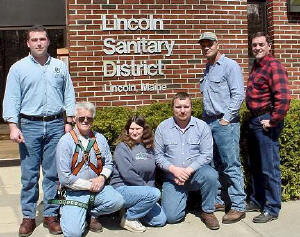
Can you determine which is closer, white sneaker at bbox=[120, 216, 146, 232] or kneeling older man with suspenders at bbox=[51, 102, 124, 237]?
kneeling older man with suspenders at bbox=[51, 102, 124, 237]

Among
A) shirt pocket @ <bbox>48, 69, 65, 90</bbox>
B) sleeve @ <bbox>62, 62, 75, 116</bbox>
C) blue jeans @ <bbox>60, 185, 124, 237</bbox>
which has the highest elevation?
shirt pocket @ <bbox>48, 69, 65, 90</bbox>

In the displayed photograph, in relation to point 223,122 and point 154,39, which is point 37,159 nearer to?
point 223,122

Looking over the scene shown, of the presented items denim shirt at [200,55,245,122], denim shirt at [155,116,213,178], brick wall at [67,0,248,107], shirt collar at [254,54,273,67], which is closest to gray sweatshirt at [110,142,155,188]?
denim shirt at [155,116,213,178]

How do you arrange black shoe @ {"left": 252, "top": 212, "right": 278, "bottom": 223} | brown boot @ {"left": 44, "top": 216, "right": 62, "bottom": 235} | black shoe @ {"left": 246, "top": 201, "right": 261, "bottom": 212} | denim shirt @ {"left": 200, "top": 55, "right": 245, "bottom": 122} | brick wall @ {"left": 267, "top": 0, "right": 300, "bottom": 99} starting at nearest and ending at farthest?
brown boot @ {"left": 44, "top": 216, "right": 62, "bottom": 235}, denim shirt @ {"left": 200, "top": 55, "right": 245, "bottom": 122}, black shoe @ {"left": 252, "top": 212, "right": 278, "bottom": 223}, black shoe @ {"left": 246, "top": 201, "right": 261, "bottom": 212}, brick wall @ {"left": 267, "top": 0, "right": 300, "bottom": 99}

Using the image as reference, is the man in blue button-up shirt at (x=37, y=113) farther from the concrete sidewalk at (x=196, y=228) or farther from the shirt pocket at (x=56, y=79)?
the concrete sidewalk at (x=196, y=228)

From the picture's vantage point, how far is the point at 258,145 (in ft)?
16.8

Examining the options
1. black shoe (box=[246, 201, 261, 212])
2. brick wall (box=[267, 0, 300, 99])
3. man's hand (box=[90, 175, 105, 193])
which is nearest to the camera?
man's hand (box=[90, 175, 105, 193])

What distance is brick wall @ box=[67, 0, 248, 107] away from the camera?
6668mm

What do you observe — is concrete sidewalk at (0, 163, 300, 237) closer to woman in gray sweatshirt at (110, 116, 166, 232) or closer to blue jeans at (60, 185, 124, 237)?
woman in gray sweatshirt at (110, 116, 166, 232)

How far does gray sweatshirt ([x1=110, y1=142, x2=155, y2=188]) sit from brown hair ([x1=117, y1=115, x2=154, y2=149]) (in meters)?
0.04

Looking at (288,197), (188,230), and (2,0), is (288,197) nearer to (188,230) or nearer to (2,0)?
(188,230)

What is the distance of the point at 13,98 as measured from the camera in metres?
4.61

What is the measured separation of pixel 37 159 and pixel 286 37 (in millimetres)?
4576

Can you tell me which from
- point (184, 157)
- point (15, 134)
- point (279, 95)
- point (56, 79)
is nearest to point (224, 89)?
point (279, 95)
